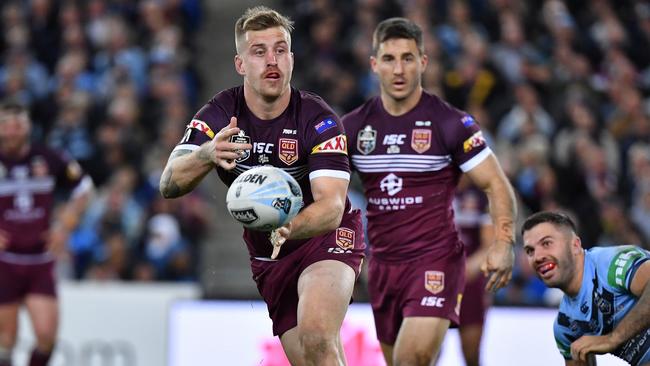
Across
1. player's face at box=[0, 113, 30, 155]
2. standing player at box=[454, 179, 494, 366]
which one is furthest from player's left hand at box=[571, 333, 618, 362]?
Result: player's face at box=[0, 113, 30, 155]

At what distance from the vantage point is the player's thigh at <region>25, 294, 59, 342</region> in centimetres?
1080

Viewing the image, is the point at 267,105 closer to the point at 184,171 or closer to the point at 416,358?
the point at 184,171

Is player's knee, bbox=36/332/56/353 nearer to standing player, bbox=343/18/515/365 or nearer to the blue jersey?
standing player, bbox=343/18/515/365

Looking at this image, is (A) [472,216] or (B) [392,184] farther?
(A) [472,216]

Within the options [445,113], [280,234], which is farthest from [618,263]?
[280,234]

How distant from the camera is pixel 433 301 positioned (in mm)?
8094

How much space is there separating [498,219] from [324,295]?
5.65 feet

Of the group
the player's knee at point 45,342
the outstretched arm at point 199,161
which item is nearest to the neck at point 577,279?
the outstretched arm at point 199,161

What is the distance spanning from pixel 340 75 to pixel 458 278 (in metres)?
7.69

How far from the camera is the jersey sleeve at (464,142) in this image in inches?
318

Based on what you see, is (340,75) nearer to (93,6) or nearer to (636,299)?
(93,6)

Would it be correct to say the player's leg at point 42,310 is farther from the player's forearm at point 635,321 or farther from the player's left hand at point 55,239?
the player's forearm at point 635,321

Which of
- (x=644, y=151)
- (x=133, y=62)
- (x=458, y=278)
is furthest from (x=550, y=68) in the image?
(x=458, y=278)

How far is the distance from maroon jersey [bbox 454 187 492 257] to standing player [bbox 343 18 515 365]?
2103 mm
